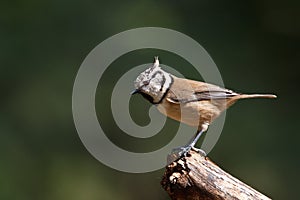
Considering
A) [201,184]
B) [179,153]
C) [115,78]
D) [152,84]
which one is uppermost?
[115,78]

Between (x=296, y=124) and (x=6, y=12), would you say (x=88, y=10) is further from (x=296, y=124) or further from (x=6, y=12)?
(x=296, y=124)

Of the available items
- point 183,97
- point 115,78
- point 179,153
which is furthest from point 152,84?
point 115,78

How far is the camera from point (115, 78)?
436 cm

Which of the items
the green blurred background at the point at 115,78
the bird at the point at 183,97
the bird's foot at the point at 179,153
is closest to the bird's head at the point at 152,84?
the bird at the point at 183,97

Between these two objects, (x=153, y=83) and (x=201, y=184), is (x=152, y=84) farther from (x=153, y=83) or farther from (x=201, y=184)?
(x=201, y=184)

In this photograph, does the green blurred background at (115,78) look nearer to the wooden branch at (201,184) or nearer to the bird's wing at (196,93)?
the bird's wing at (196,93)

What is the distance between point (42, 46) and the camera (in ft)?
14.6

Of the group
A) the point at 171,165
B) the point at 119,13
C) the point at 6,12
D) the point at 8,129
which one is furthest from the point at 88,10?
the point at 171,165

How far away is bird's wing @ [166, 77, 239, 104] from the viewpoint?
8.06ft

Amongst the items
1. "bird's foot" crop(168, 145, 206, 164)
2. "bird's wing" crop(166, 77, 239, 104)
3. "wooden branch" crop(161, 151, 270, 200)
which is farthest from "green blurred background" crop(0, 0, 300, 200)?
"wooden branch" crop(161, 151, 270, 200)

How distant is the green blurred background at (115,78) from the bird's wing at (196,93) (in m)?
1.62

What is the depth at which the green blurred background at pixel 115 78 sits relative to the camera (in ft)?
14.1

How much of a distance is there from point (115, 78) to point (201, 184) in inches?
88.5

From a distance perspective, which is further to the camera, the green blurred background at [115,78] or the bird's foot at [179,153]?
the green blurred background at [115,78]
